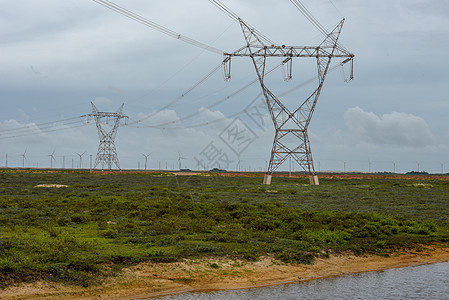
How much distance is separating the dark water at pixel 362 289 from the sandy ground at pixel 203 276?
2.26 feet

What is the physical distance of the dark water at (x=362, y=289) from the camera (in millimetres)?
18625

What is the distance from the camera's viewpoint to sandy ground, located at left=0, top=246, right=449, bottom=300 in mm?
17016

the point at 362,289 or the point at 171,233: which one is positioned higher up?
the point at 171,233

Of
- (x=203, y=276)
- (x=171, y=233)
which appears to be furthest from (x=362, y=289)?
(x=171, y=233)

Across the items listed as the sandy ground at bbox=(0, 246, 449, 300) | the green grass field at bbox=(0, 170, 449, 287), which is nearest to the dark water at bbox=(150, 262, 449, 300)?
the sandy ground at bbox=(0, 246, 449, 300)

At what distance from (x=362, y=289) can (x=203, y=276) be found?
6720 mm

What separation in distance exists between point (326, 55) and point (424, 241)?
42064 millimetres

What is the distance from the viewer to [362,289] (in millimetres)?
19938

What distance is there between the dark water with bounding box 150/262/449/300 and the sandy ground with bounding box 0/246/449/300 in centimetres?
69

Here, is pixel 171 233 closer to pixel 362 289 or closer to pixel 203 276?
pixel 203 276

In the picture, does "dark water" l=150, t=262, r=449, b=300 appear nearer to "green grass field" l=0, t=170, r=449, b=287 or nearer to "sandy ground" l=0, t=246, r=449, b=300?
"sandy ground" l=0, t=246, r=449, b=300

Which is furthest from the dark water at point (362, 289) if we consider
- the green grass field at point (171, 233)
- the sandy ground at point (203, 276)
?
the green grass field at point (171, 233)

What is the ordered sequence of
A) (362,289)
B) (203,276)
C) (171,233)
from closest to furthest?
(362,289), (203,276), (171,233)

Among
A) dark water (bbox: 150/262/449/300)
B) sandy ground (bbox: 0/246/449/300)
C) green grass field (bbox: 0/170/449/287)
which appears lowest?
dark water (bbox: 150/262/449/300)
